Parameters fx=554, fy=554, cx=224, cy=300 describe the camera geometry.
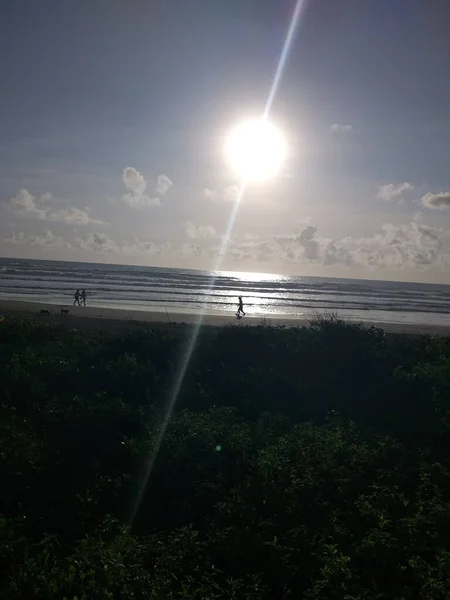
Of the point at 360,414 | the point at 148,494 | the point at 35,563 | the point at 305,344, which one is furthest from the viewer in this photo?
the point at 305,344

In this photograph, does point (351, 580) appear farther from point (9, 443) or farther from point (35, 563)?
point (9, 443)

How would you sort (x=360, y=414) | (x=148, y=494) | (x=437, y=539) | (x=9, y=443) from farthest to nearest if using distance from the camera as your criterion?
1. (x=360, y=414)
2. (x=9, y=443)
3. (x=148, y=494)
4. (x=437, y=539)

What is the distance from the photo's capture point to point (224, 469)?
9.93 metres

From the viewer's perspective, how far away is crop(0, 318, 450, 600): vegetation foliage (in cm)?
715

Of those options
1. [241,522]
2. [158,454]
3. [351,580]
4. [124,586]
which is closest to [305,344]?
[158,454]

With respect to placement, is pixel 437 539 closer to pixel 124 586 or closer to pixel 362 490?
pixel 362 490

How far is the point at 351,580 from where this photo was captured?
7082 millimetres

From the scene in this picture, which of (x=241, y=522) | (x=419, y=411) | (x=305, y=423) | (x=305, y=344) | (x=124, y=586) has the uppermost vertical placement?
(x=305, y=344)

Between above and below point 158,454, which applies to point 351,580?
below

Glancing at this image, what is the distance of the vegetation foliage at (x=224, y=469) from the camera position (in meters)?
7.15

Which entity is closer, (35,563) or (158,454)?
(35,563)

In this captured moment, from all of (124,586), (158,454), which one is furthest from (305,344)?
(124,586)

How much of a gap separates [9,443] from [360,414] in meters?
7.66

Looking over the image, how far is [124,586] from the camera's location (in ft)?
21.4
